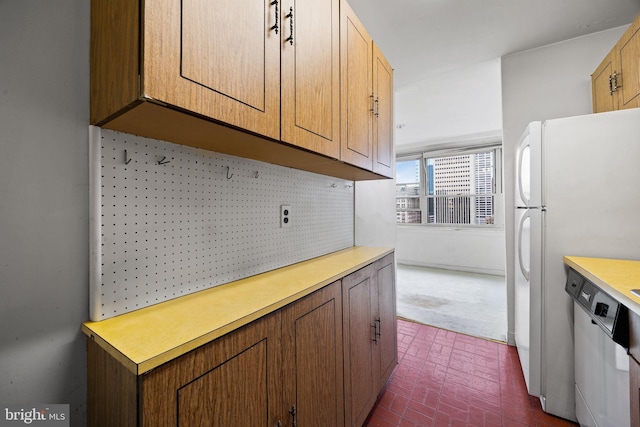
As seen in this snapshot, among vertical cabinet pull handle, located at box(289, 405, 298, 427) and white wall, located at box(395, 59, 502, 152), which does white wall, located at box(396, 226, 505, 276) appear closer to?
white wall, located at box(395, 59, 502, 152)

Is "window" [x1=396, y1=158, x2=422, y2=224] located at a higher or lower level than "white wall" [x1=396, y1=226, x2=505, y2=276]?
higher

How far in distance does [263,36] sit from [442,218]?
572 cm

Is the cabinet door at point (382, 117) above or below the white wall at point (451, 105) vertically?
below

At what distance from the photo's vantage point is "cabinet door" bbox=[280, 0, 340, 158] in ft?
3.36

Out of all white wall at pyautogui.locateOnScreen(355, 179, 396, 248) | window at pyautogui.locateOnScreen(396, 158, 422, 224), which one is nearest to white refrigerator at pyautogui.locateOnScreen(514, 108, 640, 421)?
white wall at pyautogui.locateOnScreen(355, 179, 396, 248)

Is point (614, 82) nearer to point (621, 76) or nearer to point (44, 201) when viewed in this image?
point (621, 76)

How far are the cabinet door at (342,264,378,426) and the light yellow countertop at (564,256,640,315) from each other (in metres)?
1.01

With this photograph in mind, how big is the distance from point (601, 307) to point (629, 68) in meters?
1.69

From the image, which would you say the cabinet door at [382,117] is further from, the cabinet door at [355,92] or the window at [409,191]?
the window at [409,191]

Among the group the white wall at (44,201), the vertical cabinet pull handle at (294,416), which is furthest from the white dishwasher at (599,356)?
the white wall at (44,201)

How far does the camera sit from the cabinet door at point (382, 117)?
178 centimetres

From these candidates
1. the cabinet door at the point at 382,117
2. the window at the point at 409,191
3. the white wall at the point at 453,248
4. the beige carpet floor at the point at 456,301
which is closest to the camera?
the cabinet door at the point at 382,117

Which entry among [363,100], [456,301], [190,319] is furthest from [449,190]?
[190,319]

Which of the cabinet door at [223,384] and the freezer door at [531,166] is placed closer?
the cabinet door at [223,384]
